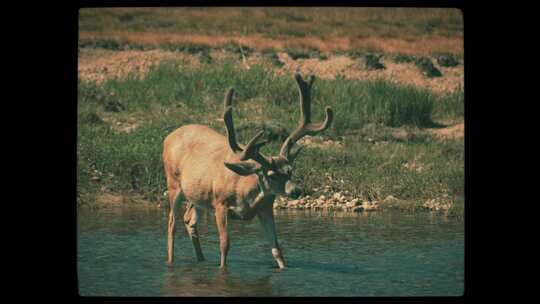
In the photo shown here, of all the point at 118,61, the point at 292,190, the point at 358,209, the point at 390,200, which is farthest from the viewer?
the point at 118,61

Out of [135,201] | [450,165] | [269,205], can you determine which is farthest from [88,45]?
[269,205]

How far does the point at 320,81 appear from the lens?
677 inches

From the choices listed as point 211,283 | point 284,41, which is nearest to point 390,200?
point 211,283

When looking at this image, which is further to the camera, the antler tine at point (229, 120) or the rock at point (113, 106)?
the rock at point (113, 106)

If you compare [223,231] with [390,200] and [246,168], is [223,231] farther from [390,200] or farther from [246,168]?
[390,200]

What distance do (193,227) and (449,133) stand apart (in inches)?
257

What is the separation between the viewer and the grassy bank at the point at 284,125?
1382 centimetres

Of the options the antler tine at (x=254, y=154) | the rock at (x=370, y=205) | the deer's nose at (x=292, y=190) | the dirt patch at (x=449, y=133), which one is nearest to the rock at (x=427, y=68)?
the dirt patch at (x=449, y=133)

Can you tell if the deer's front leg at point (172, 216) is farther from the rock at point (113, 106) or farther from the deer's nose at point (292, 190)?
the rock at point (113, 106)

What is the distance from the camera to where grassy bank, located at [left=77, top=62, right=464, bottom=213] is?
13.8 metres

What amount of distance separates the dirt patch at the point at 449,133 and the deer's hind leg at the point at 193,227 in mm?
6133

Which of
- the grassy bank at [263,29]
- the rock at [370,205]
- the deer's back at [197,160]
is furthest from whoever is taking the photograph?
the grassy bank at [263,29]

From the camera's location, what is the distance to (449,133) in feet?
52.4

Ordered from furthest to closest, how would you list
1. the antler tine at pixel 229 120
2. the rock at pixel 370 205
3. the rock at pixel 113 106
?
1. the rock at pixel 113 106
2. the rock at pixel 370 205
3. the antler tine at pixel 229 120
